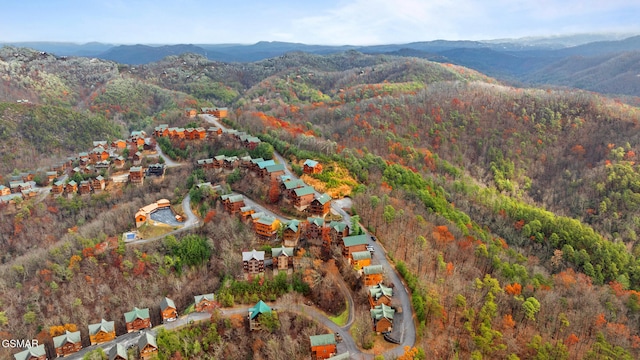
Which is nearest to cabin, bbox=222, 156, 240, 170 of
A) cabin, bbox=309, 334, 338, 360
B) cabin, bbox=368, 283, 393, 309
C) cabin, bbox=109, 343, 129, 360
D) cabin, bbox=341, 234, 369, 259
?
cabin, bbox=341, 234, 369, 259

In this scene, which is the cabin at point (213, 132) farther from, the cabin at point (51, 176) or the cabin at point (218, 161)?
the cabin at point (51, 176)

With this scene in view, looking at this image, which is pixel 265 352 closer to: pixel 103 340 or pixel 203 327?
pixel 203 327

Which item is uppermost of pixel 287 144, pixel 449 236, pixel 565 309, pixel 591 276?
pixel 287 144

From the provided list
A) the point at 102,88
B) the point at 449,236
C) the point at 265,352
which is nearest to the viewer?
the point at 265,352

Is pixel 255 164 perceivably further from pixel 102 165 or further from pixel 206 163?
pixel 102 165

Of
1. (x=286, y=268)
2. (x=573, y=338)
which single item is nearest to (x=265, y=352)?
(x=286, y=268)

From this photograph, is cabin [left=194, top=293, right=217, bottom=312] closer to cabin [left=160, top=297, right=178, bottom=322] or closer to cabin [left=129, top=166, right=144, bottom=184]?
cabin [left=160, top=297, right=178, bottom=322]

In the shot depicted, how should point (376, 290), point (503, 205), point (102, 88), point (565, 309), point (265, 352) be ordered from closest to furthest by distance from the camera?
point (265, 352) → point (376, 290) → point (565, 309) → point (503, 205) → point (102, 88)
